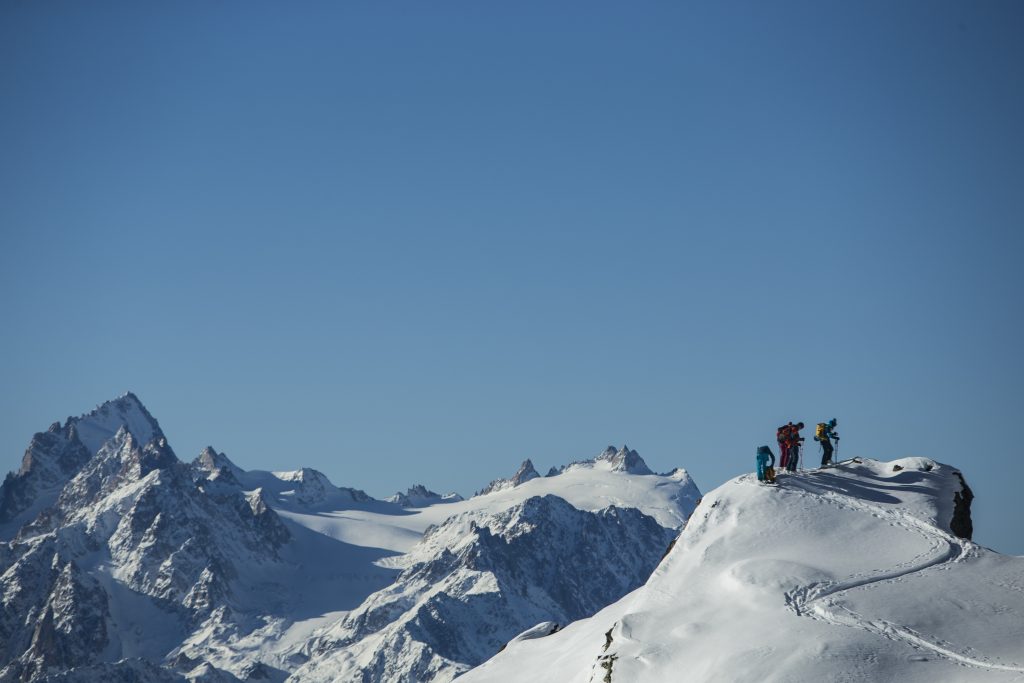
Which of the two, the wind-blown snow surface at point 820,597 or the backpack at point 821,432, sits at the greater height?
the backpack at point 821,432

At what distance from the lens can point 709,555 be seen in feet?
232

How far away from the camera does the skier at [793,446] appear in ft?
257

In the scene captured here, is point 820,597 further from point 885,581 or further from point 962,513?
point 962,513

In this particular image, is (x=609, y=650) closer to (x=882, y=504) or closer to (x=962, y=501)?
(x=882, y=504)

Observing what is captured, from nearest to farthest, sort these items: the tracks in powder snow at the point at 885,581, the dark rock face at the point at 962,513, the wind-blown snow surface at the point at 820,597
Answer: the wind-blown snow surface at the point at 820,597 < the tracks in powder snow at the point at 885,581 < the dark rock face at the point at 962,513

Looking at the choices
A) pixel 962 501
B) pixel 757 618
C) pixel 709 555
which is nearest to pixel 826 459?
pixel 962 501

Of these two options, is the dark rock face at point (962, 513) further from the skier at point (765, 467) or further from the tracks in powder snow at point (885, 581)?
the skier at point (765, 467)

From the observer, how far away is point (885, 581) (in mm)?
65562

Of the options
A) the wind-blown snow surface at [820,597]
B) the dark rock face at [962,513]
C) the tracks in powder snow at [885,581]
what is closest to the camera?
the wind-blown snow surface at [820,597]

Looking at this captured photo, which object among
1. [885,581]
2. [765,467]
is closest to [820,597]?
[885,581]

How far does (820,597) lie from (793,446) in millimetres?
14880

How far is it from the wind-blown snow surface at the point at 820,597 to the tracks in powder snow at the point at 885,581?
73 mm

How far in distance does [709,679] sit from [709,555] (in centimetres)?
1076

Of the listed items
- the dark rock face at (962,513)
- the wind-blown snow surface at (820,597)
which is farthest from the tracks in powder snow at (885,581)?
the dark rock face at (962,513)
